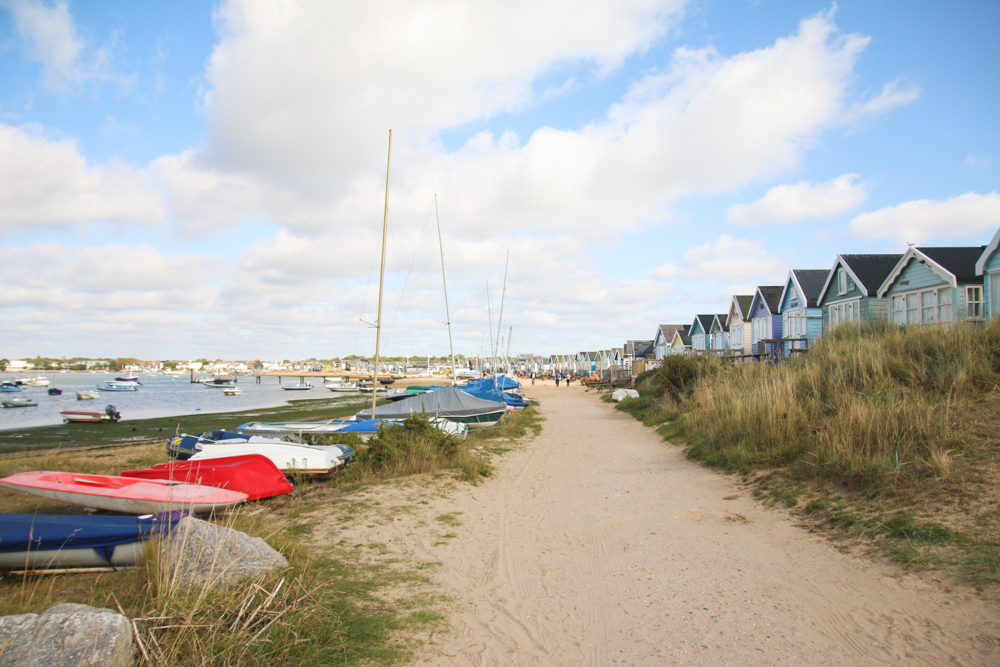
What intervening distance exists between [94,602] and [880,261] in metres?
34.6

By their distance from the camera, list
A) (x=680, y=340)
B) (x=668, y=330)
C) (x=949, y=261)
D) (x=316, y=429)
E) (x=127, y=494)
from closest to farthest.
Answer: (x=127, y=494)
(x=316, y=429)
(x=949, y=261)
(x=680, y=340)
(x=668, y=330)

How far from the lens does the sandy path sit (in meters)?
4.71

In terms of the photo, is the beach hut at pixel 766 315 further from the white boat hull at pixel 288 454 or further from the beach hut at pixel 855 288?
the white boat hull at pixel 288 454

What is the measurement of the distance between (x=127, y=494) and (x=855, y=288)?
31.4m

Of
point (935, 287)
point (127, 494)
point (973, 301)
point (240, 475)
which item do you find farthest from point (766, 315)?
point (127, 494)

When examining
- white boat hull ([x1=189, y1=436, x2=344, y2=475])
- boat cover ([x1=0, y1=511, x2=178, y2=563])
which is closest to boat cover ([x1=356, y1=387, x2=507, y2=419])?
white boat hull ([x1=189, y1=436, x2=344, y2=475])

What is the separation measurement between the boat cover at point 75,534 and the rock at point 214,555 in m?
0.61

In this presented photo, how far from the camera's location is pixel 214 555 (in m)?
4.84

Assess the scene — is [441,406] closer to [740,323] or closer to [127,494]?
[127,494]

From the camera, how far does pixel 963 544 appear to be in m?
6.02

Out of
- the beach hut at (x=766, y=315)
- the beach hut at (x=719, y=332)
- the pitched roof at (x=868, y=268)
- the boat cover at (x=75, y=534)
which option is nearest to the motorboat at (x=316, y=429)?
the boat cover at (x=75, y=534)

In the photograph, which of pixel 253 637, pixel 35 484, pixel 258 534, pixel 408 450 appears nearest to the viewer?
pixel 253 637

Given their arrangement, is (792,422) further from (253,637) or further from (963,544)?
(253,637)

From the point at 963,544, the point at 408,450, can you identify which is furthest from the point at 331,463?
the point at 963,544
